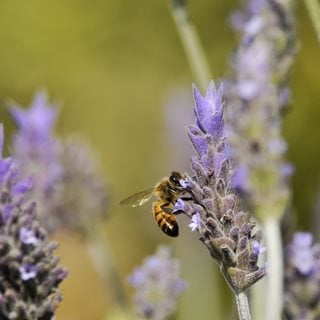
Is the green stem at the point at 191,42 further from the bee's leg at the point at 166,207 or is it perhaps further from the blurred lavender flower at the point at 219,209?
the blurred lavender flower at the point at 219,209

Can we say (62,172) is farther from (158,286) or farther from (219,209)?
(219,209)

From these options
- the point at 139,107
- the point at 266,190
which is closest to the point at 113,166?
the point at 139,107

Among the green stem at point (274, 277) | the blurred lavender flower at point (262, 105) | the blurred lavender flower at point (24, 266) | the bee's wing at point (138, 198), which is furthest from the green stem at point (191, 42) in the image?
the blurred lavender flower at point (24, 266)

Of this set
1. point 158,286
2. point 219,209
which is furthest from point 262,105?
point 219,209

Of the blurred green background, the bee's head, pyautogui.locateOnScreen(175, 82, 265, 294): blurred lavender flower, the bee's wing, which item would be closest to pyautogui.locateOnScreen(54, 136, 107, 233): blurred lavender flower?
the bee's wing

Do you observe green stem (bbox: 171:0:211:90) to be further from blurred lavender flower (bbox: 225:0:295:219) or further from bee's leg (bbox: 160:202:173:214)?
bee's leg (bbox: 160:202:173:214)

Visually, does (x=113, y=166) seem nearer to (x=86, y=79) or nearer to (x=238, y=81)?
(x=86, y=79)
